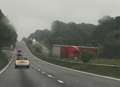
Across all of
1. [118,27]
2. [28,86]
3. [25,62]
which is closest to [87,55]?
[25,62]

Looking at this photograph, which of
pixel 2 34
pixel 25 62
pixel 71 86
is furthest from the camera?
pixel 2 34

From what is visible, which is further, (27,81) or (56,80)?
(56,80)

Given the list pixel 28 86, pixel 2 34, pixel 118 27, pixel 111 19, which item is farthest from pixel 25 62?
pixel 111 19

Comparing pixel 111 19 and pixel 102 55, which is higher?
pixel 111 19

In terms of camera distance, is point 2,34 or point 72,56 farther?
point 2,34

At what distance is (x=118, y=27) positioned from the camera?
12594 cm

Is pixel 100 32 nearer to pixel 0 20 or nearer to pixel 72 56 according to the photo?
pixel 0 20

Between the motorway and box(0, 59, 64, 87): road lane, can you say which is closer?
box(0, 59, 64, 87): road lane

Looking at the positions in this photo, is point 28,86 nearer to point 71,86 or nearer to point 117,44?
point 71,86

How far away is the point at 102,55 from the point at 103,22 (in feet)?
182

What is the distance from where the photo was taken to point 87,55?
43.6m

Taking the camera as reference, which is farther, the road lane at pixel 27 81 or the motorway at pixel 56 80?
the motorway at pixel 56 80

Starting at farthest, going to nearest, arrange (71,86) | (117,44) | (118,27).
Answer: (118,27) < (117,44) < (71,86)

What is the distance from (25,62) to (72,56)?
105 ft
